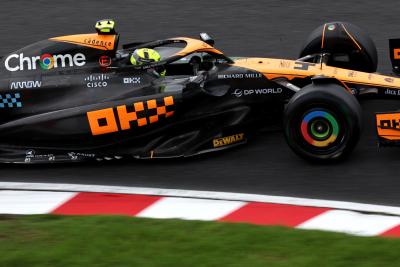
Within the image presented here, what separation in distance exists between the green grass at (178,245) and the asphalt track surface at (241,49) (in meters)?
1.29

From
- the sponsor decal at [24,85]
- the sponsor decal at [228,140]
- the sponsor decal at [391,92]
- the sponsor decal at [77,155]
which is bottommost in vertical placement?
the sponsor decal at [77,155]

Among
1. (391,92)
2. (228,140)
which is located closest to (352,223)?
(228,140)

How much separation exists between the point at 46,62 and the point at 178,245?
345cm

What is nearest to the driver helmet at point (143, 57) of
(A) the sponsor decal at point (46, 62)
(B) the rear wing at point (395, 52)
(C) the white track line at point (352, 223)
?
(A) the sponsor decal at point (46, 62)

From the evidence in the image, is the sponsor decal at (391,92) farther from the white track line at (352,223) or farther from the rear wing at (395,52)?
the white track line at (352,223)

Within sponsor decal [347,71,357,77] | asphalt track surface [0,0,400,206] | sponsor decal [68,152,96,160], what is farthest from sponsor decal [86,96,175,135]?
sponsor decal [347,71,357,77]

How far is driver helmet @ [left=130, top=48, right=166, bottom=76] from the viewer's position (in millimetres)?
8508

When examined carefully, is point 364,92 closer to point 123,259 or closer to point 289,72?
point 289,72

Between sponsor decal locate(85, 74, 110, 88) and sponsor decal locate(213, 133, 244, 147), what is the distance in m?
1.21

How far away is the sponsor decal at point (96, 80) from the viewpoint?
333 inches

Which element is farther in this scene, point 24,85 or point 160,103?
point 24,85

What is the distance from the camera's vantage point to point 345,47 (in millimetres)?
9367

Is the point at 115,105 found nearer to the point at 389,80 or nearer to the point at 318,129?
the point at 318,129

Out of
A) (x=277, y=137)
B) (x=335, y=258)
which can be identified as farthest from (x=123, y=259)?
(x=277, y=137)
